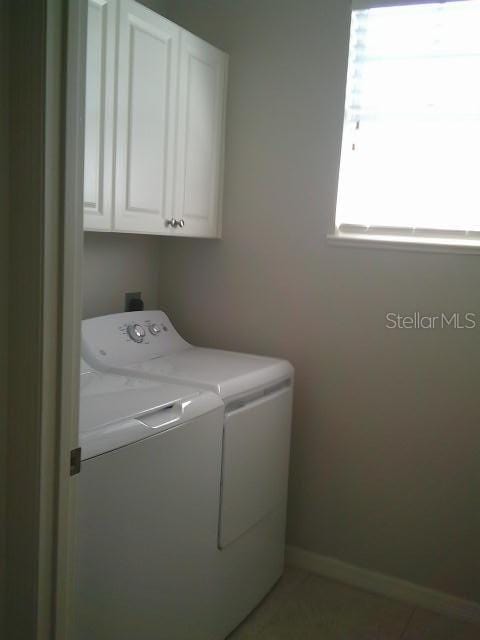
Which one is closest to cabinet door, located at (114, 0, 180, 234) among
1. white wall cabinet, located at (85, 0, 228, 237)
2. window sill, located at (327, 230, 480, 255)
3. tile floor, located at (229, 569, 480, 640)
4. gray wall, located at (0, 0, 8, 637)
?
white wall cabinet, located at (85, 0, 228, 237)

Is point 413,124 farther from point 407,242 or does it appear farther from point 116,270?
point 116,270

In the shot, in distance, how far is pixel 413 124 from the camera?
8.12ft

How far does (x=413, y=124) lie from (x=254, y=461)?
1439 mm

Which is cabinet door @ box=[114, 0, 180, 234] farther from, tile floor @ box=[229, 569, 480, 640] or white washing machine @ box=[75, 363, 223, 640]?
tile floor @ box=[229, 569, 480, 640]

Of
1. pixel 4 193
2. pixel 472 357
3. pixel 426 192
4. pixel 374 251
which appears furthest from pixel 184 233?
pixel 4 193

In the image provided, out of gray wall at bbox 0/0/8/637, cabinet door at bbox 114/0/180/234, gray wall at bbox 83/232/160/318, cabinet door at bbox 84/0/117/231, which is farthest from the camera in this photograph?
gray wall at bbox 83/232/160/318

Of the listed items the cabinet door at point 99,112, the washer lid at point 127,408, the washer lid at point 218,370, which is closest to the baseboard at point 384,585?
the washer lid at point 218,370

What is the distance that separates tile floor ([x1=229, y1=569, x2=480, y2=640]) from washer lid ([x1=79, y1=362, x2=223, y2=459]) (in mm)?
943

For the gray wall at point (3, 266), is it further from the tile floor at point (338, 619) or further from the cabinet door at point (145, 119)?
the tile floor at point (338, 619)

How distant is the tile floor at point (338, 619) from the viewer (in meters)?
2.33

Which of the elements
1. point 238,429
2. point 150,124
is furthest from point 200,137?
point 238,429

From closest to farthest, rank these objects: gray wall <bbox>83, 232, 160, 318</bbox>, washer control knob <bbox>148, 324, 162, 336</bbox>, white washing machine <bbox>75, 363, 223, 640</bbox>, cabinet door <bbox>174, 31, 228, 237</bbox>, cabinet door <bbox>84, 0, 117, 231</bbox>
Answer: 1. white washing machine <bbox>75, 363, 223, 640</bbox>
2. cabinet door <bbox>84, 0, 117, 231</bbox>
3. cabinet door <bbox>174, 31, 228, 237</bbox>
4. gray wall <bbox>83, 232, 160, 318</bbox>
5. washer control knob <bbox>148, 324, 162, 336</bbox>

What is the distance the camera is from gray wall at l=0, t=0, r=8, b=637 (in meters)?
1.08

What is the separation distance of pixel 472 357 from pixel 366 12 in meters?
1.41
